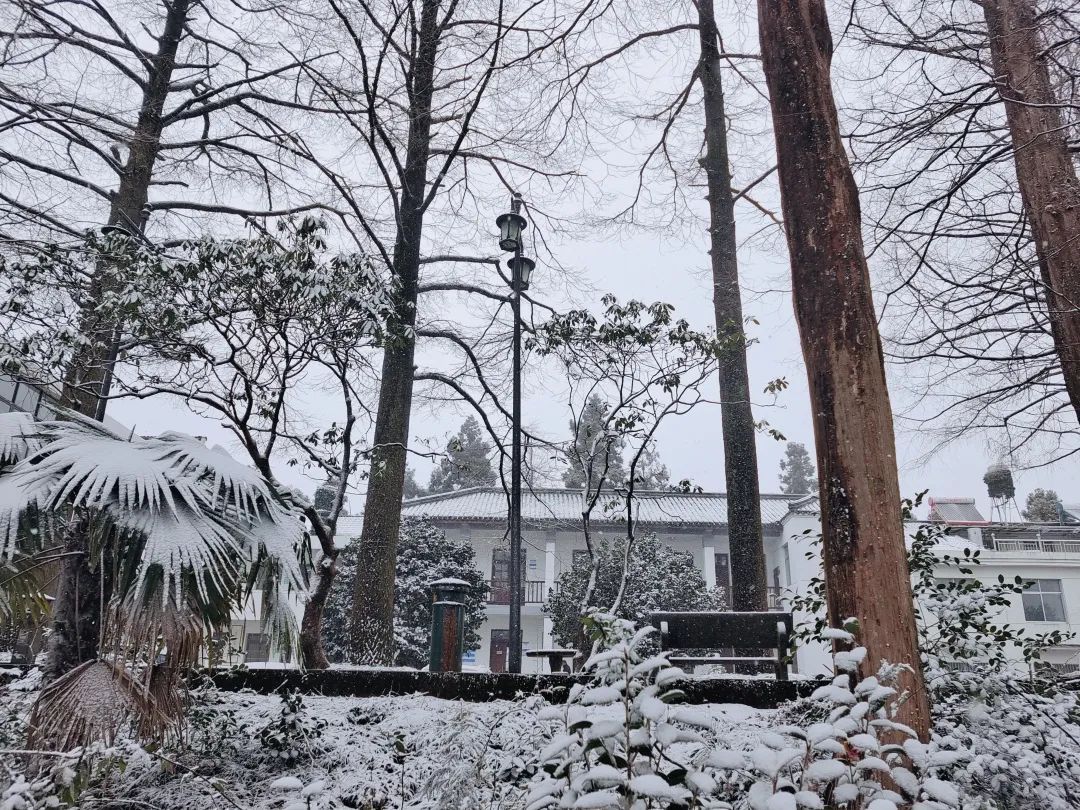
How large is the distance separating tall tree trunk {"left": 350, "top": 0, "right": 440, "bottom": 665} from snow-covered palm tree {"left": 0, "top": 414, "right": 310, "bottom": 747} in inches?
121

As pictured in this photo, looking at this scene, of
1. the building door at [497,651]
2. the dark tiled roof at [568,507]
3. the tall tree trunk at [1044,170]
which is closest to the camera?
the tall tree trunk at [1044,170]

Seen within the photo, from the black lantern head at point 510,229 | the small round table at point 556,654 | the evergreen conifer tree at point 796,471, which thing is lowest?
the small round table at point 556,654

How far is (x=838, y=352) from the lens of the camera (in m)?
3.16

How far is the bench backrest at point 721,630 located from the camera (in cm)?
620

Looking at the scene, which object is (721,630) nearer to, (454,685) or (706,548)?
(454,685)

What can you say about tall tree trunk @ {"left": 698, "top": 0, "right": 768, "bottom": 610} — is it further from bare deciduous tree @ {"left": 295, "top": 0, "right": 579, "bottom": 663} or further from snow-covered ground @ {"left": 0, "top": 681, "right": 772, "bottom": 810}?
snow-covered ground @ {"left": 0, "top": 681, "right": 772, "bottom": 810}

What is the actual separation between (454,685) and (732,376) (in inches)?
189

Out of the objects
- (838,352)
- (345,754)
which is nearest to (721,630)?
(345,754)

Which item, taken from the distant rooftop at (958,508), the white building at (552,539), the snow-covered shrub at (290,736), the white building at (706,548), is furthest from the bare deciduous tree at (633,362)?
the distant rooftop at (958,508)

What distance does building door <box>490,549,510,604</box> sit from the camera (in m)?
21.8

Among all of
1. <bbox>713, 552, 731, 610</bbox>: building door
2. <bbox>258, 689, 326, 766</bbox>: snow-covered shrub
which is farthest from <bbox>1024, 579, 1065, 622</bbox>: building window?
<bbox>258, 689, 326, 766</bbox>: snow-covered shrub

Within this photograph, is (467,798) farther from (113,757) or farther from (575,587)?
(575,587)

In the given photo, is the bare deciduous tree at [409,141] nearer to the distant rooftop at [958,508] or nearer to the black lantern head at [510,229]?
the black lantern head at [510,229]

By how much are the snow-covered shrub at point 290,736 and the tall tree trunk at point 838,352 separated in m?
2.68
